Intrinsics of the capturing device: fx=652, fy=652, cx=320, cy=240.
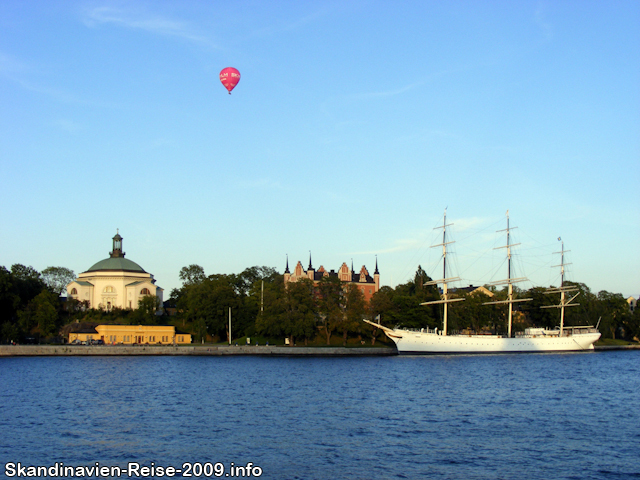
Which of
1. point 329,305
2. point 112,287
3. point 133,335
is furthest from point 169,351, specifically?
point 112,287

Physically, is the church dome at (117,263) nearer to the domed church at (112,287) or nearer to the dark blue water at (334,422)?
the domed church at (112,287)

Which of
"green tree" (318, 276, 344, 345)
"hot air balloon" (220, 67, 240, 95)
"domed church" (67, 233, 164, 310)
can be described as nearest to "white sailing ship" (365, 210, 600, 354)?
"green tree" (318, 276, 344, 345)

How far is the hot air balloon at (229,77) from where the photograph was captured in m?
58.9

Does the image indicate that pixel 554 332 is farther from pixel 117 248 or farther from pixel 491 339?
pixel 117 248

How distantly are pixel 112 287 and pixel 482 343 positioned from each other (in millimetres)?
68513

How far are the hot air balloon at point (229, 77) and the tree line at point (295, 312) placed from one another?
1517 inches

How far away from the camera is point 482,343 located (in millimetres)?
96938

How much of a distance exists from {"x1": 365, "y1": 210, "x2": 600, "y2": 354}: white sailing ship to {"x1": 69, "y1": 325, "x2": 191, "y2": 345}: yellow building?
30616 millimetres

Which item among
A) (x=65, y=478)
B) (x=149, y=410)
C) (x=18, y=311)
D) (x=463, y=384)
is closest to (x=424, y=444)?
(x=65, y=478)

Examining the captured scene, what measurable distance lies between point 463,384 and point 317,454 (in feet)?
90.3

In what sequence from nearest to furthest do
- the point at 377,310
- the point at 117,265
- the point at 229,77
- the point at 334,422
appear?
1. the point at 334,422
2. the point at 229,77
3. the point at 377,310
4. the point at 117,265

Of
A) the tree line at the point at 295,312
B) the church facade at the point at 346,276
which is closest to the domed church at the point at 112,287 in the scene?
the tree line at the point at 295,312

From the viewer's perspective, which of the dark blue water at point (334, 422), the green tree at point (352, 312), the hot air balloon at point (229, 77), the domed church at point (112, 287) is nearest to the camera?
the dark blue water at point (334, 422)

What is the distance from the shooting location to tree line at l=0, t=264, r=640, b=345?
3620 inches
